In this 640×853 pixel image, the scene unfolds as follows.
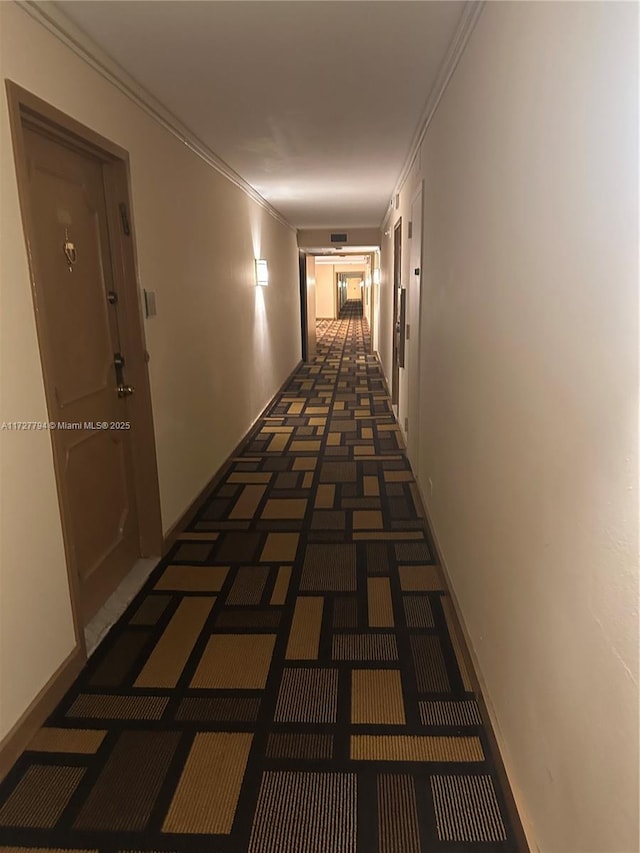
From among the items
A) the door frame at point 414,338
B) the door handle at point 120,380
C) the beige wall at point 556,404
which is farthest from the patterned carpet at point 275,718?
the door handle at point 120,380

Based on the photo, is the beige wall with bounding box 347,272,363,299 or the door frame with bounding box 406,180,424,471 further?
the beige wall with bounding box 347,272,363,299

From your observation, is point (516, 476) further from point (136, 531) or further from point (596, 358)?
point (136, 531)

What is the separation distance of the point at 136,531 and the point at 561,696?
2323mm

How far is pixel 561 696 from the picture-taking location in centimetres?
118

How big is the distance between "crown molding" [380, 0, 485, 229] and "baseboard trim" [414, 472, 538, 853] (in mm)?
2242

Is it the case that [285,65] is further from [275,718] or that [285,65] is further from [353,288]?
[353,288]

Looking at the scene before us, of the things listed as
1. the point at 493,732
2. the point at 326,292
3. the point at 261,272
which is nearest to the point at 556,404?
the point at 493,732

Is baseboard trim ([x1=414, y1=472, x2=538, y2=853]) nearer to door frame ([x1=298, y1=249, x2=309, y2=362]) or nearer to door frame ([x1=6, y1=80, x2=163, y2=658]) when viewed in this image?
door frame ([x1=6, y1=80, x2=163, y2=658])

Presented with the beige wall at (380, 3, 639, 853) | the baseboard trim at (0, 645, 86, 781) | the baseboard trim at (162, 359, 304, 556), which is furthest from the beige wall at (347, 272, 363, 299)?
the baseboard trim at (0, 645, 86, 781)

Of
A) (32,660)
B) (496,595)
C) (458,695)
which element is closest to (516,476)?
(496,595)

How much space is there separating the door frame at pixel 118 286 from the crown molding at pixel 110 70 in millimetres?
256

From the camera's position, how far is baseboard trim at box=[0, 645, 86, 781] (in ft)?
5.49

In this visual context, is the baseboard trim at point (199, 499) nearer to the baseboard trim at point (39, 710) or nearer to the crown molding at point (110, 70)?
the baseboard trim at point (39, 710)

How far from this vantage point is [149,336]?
9.16 feet
